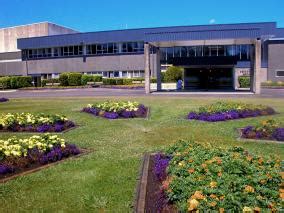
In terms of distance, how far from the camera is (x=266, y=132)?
1114cm

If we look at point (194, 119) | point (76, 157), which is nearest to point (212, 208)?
A: point (76, 157)

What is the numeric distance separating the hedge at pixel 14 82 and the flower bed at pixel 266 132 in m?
44.0

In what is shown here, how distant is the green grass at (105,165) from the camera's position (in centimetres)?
638

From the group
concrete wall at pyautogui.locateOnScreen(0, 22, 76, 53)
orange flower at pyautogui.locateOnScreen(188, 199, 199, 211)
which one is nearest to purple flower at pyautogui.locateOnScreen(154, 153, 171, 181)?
orange flower at pyautogui.locateOnScreen(188, 199, 199, 211)

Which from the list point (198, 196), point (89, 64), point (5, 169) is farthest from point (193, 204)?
point (89, 64)

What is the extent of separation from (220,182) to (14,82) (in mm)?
48836

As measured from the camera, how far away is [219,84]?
1682 inches

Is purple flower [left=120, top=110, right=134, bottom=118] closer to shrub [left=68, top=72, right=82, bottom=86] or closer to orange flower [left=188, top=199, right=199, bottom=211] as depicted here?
orange flower [left=188, top=199, right=199, bottom=211]

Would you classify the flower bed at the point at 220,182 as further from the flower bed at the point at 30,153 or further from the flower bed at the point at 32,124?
the flower bed at the point at 32,124

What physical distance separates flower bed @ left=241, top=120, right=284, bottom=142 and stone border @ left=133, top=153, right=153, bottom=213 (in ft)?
13.0

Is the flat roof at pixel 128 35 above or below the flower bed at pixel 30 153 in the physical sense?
above

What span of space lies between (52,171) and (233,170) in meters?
3.99

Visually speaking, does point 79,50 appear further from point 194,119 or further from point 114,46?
point 194,119

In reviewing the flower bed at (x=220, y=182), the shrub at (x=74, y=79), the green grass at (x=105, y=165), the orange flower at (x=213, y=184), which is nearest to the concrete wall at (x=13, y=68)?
the shrub at (x=74, y=79)
